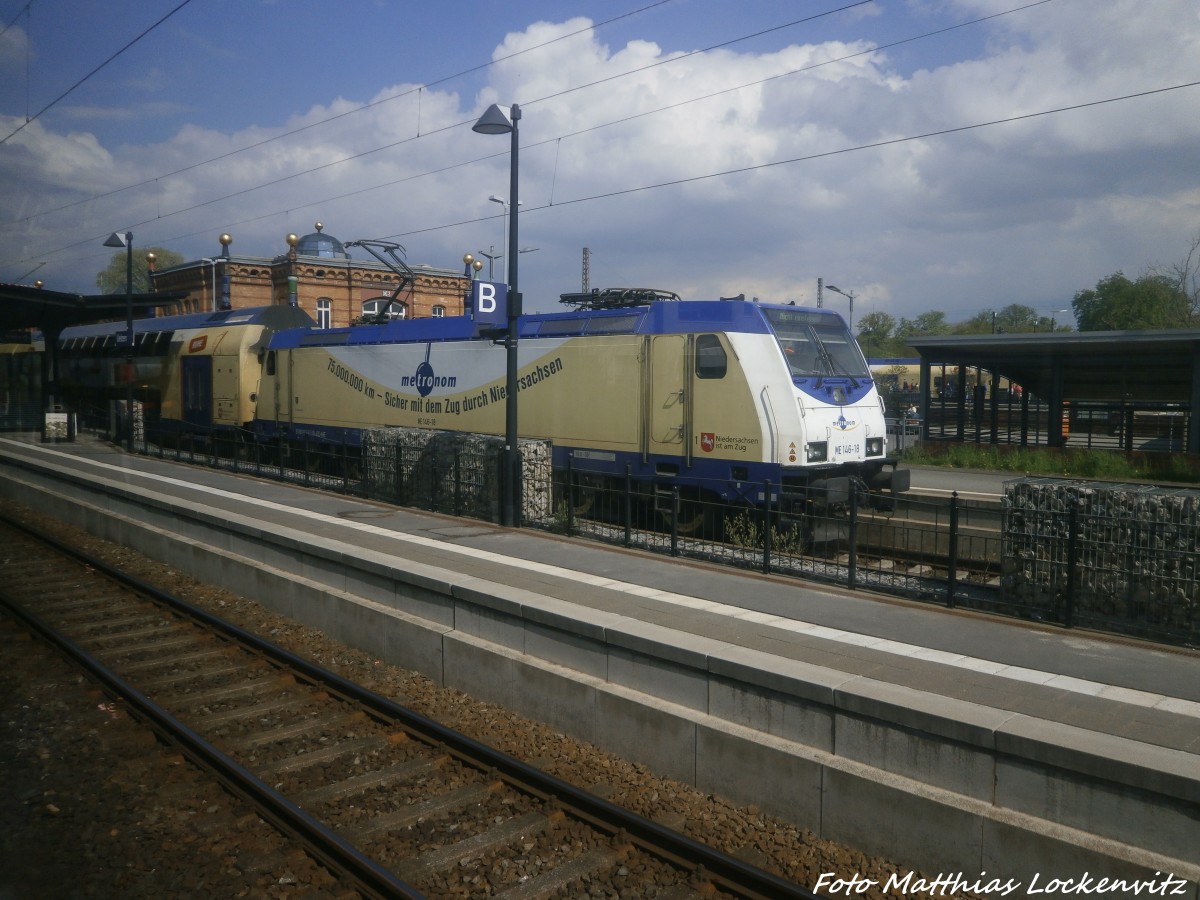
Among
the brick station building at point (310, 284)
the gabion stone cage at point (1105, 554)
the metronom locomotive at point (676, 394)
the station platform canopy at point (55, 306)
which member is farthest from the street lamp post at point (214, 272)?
the gabion stone cage at point (1105, 554)

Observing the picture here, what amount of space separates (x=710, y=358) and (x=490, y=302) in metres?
3.25

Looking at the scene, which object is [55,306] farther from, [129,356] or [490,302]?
[490,302]

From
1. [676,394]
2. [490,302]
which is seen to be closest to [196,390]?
[490,302]

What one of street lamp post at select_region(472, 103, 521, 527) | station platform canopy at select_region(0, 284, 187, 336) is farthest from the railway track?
station platform canopy at select_region(0, 284, 187, 336)

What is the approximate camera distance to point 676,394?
13.5 meters

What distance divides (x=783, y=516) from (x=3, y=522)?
1472 centimetres

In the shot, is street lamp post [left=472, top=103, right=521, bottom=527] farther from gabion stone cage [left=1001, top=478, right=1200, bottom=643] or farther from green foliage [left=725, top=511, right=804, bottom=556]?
gabion stone cage [left=1001, top=478, right=1200, bottom=643]

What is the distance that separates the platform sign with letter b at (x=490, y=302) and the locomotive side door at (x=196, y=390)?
14.7 metres

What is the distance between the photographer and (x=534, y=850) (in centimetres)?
554

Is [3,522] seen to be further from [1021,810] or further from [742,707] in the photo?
[1021,810]

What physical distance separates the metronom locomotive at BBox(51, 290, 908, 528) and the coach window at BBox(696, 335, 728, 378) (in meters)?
0.02

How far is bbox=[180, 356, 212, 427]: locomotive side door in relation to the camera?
25.5 metres

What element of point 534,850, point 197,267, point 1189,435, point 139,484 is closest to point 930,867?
point 534,850

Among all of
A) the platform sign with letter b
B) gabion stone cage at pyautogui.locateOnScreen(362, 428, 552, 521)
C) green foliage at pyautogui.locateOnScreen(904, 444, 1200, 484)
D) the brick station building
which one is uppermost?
the brick station building
